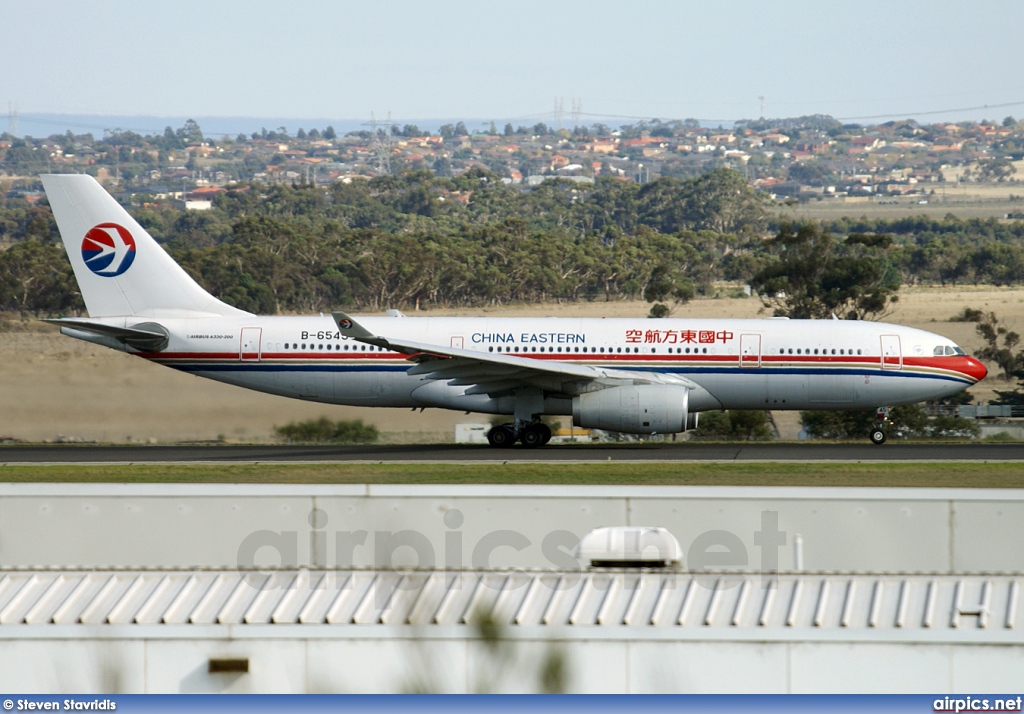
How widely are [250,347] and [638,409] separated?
9787mm

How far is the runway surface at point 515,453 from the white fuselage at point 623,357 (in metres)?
1.22

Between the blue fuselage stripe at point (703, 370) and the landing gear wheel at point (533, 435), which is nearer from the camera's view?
the blue fuselage stripe at point (703, 370)

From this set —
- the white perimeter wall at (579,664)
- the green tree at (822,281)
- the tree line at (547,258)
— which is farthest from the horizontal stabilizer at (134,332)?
the tree line at (547,258)

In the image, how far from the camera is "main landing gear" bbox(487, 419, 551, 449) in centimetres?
3297

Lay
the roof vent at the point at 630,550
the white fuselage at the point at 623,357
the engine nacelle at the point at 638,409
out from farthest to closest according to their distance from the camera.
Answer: the white fuselage at the point at 623,357 → the engine nacelle at the point at 638,409 → the roof vent at the point at 630,550

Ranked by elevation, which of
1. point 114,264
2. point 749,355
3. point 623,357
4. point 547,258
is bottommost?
point 547,258

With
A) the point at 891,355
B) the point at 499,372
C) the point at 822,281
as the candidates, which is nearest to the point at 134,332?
the point at 499,372

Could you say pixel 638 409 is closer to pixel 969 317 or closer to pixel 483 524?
pixel 483 524

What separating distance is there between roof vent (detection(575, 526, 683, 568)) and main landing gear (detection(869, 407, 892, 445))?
66.5 ft

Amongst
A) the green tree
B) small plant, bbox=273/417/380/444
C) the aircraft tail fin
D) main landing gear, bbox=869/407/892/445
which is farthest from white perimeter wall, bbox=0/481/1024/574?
the green tree

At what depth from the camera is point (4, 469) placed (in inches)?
1111

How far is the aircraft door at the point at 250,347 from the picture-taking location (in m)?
33.1

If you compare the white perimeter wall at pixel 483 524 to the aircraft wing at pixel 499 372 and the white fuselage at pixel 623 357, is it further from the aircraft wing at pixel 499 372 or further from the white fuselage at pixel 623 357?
the white fuselage at pixel 623 357

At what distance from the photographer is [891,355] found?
108ft
